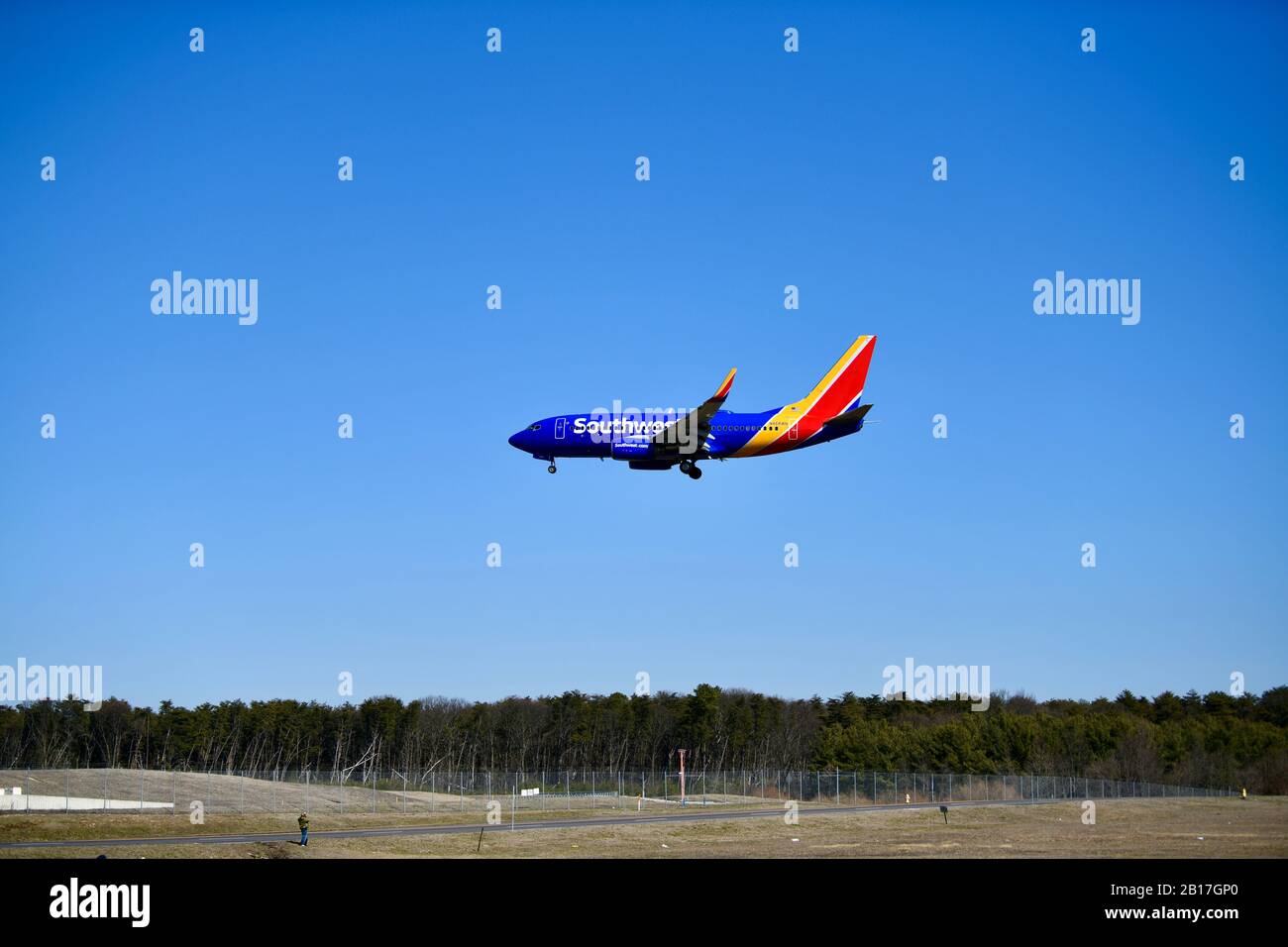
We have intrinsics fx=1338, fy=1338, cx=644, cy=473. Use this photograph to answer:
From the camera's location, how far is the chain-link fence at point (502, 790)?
8100 cm

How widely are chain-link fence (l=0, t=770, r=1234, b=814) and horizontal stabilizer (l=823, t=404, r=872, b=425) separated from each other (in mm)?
36209

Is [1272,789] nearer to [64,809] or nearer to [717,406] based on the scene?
[717,406]

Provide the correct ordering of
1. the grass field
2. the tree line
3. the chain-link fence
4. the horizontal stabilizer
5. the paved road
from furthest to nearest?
the tree line < the chain-link fence < the horizontal stabilizer < the paved road < the grass field

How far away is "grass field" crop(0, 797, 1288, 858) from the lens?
56.3 m

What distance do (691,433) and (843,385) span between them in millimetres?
12314

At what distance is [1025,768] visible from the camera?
13212cm

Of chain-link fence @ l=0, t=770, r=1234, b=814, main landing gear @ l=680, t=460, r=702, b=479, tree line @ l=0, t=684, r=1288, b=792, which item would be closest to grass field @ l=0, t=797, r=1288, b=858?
chain-link fence @ l=0, t=770, r=1234, b=814

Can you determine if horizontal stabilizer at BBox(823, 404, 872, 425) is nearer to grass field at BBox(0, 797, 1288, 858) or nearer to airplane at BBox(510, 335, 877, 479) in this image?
airplane at BBox(510, 335, 877, 479)

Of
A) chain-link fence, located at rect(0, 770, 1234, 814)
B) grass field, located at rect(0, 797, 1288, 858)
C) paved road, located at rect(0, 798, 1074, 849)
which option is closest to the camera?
grass field, located at rect(0, 797, 1288, 858)

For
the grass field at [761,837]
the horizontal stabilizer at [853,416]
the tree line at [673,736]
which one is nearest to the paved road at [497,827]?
the grass field at [761,837]

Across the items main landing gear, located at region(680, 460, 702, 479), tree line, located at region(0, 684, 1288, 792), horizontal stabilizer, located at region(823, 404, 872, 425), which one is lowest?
tree line, located at region(0, 684, 1288, 792)

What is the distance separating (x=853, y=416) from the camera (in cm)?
6253

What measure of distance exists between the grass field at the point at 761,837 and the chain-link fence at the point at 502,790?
22.4 feet
